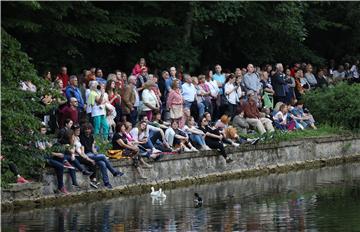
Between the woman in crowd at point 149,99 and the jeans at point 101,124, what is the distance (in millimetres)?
2172

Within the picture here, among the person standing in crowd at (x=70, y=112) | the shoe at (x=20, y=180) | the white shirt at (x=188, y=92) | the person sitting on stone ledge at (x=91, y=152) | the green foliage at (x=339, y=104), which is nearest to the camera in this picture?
the shoe at (x=20, y=180)

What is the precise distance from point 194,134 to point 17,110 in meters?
8.04

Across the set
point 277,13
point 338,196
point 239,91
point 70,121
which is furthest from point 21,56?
point 277,13

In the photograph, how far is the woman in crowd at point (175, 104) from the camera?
35.5m

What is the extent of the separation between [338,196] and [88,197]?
646 cm

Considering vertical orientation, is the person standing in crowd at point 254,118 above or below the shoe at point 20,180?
above

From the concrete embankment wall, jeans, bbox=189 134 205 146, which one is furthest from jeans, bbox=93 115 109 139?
jeans, bbox=189 134 205 146

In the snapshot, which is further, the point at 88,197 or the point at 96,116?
the point at 96,116

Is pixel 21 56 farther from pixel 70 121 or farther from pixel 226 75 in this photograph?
pixel 226 75

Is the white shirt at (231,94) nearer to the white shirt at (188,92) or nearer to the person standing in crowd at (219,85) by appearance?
the person standing in crowd at (219,85)

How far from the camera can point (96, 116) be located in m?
32.9

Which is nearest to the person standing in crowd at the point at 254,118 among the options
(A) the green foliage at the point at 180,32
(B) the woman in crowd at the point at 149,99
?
(B) the woman in crowd at the point at 149,99

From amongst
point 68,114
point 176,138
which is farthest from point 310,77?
point 68,114

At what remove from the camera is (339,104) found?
43.3 m
